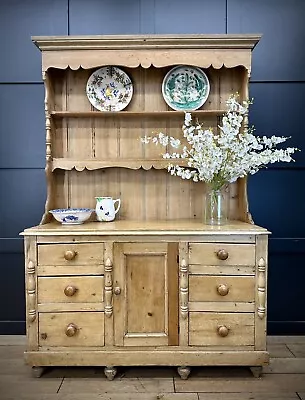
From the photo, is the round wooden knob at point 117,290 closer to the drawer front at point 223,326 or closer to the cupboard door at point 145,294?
the cupboard door at point 145,294

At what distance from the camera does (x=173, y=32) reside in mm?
2488

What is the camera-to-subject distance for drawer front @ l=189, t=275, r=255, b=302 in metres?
2.01

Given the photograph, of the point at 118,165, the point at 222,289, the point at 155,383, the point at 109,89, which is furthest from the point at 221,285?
the point at 109,89

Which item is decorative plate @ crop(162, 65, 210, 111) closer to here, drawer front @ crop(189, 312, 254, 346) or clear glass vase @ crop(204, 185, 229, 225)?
clear glass vase @ crop(204, 185, 229, 225)

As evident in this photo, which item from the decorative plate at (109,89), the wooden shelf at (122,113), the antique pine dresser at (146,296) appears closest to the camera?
the antique pine dresser at (146,296)

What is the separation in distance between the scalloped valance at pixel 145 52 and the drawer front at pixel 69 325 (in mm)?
1293

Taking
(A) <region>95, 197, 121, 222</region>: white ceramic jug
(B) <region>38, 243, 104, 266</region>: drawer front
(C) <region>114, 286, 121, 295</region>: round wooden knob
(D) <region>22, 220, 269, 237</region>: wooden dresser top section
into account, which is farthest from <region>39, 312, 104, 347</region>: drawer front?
(A) <region>95, 197, 121, 222</region>: white ceramic jug

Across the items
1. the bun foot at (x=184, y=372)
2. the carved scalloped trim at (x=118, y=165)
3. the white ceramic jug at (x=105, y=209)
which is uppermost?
the carved scalloped trim at (x=118, y=165)

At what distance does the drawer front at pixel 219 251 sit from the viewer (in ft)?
6.59

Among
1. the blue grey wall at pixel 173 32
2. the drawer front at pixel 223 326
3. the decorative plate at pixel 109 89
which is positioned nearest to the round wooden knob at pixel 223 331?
the drawer front at pixel 223 326

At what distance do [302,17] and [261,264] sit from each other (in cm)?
154

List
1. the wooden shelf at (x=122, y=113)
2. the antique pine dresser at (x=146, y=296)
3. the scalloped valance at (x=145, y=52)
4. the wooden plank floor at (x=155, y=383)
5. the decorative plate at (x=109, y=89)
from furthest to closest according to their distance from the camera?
the decorative plate at (x=109, y=89) → the wooden shelf at (x=122, y=113) → the scalloped valance at (x=145, y=52) → the antique pine dresser at (x=146, y=296) → the wooden plank floor at (x=155, y=383)

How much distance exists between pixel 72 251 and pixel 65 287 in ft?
0.59

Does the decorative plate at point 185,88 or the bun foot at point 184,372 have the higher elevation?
the decorative plate at point 185,88
